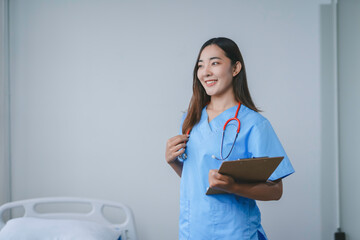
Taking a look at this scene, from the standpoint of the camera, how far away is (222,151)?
0.91 metres

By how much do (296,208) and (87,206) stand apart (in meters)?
1.22

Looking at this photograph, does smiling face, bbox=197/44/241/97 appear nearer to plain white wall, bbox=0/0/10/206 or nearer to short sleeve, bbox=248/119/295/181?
short sleeve, bbox=248/119/295/181

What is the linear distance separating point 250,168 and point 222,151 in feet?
0.53

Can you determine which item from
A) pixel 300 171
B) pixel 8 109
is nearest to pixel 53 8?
pixel 8 109

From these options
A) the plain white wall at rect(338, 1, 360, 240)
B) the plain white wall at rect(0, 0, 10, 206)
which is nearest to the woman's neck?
the plain white wall at rect(338, 1, 360, 240)

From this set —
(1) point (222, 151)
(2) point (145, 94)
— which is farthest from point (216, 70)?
(2) point (145, 94)

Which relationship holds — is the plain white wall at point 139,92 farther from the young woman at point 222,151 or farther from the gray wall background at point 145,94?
the young woman at point 222,151

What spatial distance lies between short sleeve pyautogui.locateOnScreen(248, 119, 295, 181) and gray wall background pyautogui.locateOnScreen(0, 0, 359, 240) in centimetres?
77

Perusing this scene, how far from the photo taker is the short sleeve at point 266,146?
880mm

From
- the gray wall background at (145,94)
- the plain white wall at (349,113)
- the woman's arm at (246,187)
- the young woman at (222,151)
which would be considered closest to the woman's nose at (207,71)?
the young woman at (222,151)

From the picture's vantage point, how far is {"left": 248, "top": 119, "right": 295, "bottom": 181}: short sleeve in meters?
0.88

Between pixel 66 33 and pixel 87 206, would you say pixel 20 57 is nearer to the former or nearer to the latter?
pixel 66 33

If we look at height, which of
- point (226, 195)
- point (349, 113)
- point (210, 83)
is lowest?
point (226, 195)

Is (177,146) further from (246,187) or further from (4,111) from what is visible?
(4,111)
